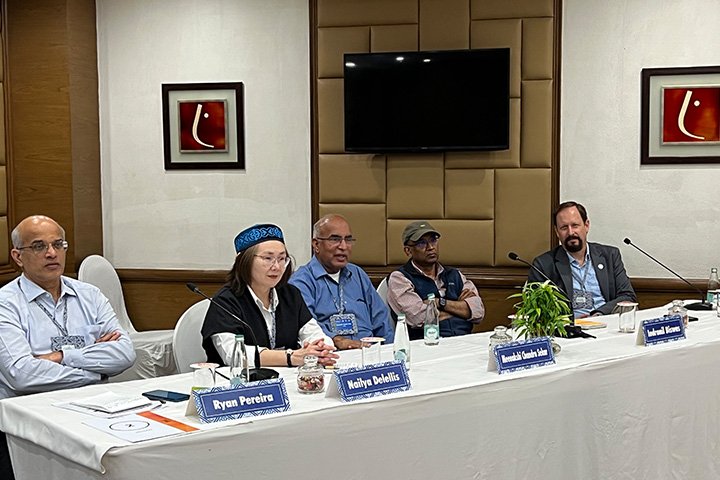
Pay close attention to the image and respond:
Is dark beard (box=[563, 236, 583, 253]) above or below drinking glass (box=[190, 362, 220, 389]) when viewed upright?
above

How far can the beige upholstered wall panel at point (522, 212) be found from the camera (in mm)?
5223

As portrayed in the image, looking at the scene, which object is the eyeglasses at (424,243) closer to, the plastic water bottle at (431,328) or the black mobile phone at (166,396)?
the plastic water bottle at (431,328)

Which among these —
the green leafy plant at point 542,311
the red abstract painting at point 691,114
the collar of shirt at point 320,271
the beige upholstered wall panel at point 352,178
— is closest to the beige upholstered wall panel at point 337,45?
the beige upholstered wall panel at point 352,178

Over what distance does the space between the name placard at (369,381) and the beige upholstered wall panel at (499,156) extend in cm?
268

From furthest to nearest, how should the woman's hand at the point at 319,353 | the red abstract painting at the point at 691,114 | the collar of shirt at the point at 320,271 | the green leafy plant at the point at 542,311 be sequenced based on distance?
1. the red abstract painting at the point at 691,114
2. the collar of shirt at the point at 320,271
3. the green leafy plant at the point at 542,311
4. the woman's hand at the point at 319,353

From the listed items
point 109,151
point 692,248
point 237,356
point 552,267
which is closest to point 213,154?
point 109,151

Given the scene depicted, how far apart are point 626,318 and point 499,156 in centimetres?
172

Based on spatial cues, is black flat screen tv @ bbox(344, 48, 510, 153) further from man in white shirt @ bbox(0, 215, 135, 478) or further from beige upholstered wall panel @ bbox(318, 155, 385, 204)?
man in white shirt @ bbox(0, 215, 135, 478)

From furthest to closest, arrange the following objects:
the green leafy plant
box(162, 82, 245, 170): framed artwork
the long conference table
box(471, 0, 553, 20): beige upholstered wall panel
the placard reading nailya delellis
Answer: box(162, 82, 245, 170): framed artwork → box(471, 0, 553, 20): beige upholstered wall panel → the green leafy plant → the placard reading nailya delellis → the long conference table

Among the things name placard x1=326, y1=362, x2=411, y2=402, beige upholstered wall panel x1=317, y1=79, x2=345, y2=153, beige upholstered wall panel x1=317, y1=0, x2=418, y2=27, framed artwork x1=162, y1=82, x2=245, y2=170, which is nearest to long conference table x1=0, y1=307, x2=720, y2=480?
name placard x1=326, y1=362, x2=411, y2=402

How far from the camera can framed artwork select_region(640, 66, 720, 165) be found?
503 centimetres

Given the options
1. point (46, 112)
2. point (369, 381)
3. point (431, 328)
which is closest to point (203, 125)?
point (46, 112)

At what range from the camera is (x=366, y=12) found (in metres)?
5.36

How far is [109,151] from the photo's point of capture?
580 centimetres
